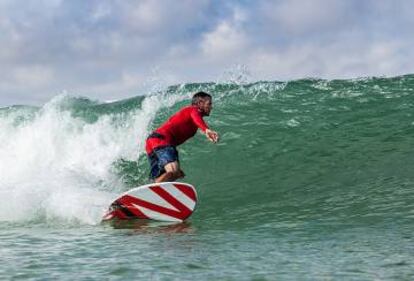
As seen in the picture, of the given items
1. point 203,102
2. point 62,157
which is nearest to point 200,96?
point 203,102

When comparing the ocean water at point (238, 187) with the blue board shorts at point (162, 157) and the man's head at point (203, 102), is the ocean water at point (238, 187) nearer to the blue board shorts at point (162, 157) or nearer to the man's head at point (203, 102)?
the blue board shorts at point (162, 157)

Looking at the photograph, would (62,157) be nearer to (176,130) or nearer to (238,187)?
(238,187)

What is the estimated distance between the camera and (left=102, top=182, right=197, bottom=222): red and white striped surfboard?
7289 millimetres

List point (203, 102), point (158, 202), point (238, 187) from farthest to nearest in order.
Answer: point (238, 187), point (203, 102), point (158, 202)

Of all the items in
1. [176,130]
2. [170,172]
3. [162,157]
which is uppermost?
[176,130]

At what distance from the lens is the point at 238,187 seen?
957cm

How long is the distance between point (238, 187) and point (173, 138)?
2.01 m

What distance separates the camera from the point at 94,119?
16.4m

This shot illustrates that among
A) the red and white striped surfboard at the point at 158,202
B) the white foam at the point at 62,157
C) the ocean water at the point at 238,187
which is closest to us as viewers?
the ocean water at the point at 238,187

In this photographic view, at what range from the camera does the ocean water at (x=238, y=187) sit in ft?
14.1

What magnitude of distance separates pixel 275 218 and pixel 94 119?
34.7 ft

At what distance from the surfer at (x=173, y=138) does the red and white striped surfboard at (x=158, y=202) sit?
450mm

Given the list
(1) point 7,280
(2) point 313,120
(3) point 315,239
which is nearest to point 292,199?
(3) point 315,239

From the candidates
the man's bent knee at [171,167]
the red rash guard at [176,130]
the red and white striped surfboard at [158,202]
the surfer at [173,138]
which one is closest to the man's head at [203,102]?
A: the surfer at [173,138]
